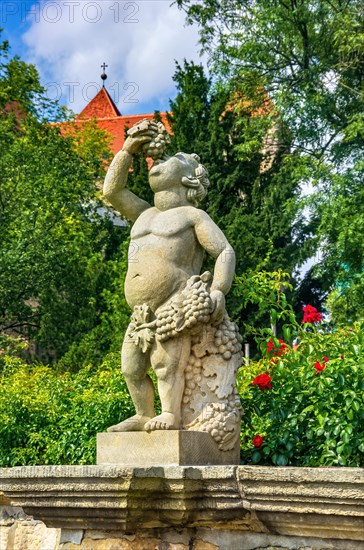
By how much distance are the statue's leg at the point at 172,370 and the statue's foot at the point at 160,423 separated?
58 millimetres

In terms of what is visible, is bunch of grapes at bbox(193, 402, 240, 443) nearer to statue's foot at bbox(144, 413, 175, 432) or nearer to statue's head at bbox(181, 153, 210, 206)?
statue's foot at bbox(144, 413, 175, 432)

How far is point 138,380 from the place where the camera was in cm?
498

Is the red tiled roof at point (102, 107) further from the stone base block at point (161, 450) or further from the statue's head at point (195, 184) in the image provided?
the stone base block at point (161, 450)

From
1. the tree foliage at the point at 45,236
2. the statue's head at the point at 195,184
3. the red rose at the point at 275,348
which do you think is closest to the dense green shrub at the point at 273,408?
the red rose at the point at 275,348

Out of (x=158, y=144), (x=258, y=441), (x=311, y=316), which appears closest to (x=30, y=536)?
(x=258, y=441)

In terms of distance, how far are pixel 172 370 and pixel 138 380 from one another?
11.7 inches

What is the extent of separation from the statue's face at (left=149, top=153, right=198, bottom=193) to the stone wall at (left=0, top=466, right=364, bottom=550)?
1.56 metres

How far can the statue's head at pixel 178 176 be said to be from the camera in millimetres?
5055

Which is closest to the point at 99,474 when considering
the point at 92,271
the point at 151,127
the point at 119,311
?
the point at 151,127

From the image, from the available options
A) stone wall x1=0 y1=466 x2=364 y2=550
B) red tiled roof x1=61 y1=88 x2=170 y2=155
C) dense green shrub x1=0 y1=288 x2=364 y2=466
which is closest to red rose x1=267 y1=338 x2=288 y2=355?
dense green shrub x1=0 y1=288 x2=364 y2=466

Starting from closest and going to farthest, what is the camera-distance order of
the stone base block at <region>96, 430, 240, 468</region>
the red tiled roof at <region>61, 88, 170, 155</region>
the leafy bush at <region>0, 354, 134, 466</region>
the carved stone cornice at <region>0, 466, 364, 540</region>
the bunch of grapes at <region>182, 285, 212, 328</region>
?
the carved stone cornice at <region>0, 466, 364, 540</region>, the stone base block at <region>96, 430, 240, 468</region>, the bunch of grapes at <region>182, 285, 212, 328</region>, the leafy bush at <region>0, 354, 134, 466</region>, the red tiled roof at <region>61, 88, 170, 155</region>

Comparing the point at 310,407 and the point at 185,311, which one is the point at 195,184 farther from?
the point at 310,407

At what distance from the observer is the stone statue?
474 centimetres

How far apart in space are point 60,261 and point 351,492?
13337 millimetres
